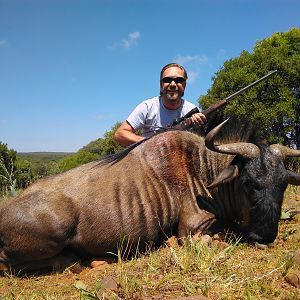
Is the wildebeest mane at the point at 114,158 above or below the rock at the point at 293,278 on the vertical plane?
above

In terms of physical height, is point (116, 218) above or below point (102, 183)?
below

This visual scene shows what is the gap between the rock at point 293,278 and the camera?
2.48 meters

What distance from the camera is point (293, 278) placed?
2.50 meters

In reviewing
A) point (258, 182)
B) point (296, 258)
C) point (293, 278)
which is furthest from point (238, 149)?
point (293, 278)

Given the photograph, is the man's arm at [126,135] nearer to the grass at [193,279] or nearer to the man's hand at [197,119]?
the man's hand at [197,119]

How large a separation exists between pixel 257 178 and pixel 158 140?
1.18 m

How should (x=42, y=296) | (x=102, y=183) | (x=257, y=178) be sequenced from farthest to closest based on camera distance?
(x=102, y=183) < (x=257, y=178) < (x=42, y=296)

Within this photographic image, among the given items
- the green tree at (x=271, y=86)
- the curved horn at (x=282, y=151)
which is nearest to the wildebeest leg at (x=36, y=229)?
the curved horn at (x=282, y=151)

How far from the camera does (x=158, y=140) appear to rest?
4320 millimetres

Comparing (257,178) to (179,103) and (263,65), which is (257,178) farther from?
(263,65)

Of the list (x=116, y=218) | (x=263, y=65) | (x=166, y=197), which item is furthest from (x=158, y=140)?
(x=263, y=65)

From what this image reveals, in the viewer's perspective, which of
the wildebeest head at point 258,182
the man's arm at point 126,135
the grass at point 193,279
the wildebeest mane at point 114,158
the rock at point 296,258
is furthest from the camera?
the man's arm at point 126,135

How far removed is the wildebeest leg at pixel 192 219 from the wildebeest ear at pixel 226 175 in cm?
37

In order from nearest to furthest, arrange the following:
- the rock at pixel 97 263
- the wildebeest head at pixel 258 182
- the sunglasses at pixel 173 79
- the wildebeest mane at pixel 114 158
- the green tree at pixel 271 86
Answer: the wildebeest head at pixel 258 182 < the rock at pixel 97 263 < the wildebeest mane at pixel 114 158 < the sunglasses at pixel 173 79 < the green tree at pixel 271 86
